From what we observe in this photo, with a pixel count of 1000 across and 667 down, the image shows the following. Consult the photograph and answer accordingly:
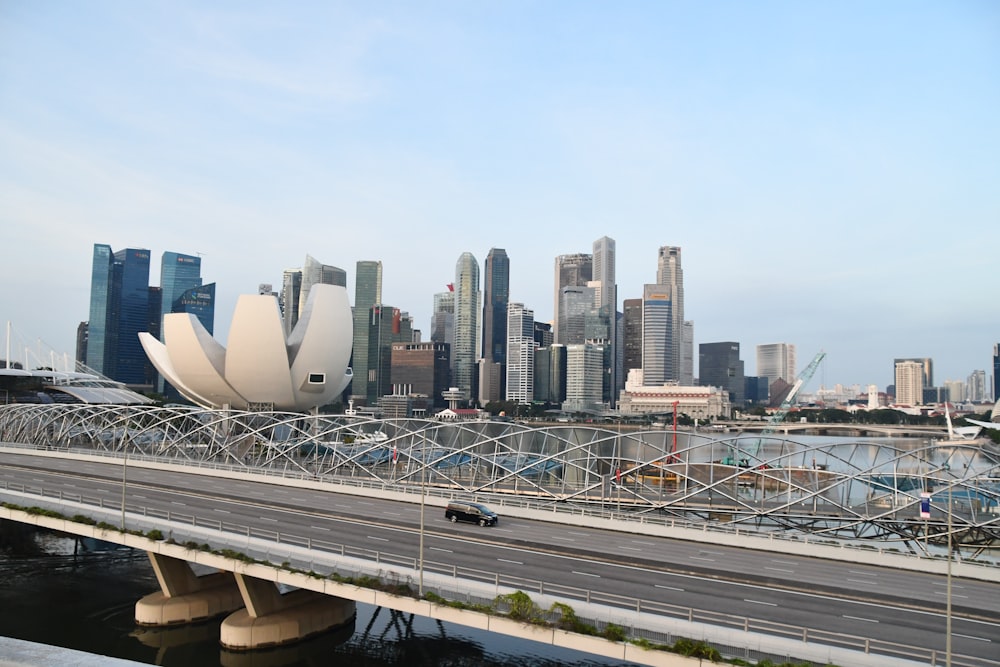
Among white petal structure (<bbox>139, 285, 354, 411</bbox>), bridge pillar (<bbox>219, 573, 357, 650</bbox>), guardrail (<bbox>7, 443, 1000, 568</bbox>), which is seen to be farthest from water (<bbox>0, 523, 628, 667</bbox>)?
white petal structure (<bbox>139, 285, 354, 411</bbox>)

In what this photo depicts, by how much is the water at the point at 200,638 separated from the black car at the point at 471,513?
4144mm

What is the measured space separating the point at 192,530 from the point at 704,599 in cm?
1762

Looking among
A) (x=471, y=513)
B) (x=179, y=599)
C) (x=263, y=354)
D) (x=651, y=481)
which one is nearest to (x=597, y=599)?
(x=471, y=513)

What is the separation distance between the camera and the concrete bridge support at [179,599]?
26.5 metres

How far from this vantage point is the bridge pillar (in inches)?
945

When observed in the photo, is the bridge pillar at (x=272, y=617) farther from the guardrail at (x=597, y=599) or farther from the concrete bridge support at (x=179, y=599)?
the concrete bridge support at (x=179, y=599)

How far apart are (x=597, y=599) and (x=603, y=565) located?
4.18 m

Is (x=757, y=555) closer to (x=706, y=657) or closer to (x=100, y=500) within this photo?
(x=706, y=657)

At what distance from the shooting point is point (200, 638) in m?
26.1

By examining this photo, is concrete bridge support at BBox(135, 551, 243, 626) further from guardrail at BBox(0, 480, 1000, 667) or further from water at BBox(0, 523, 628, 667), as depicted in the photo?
guardrail at BBox(0, 480, 1000, 667)

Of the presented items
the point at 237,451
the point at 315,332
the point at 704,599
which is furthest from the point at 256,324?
the point at 704,599

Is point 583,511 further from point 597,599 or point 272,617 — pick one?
point 272,617

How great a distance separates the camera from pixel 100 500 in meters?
32.0

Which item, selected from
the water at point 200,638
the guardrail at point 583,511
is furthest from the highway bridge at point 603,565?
the water at point 200,638
